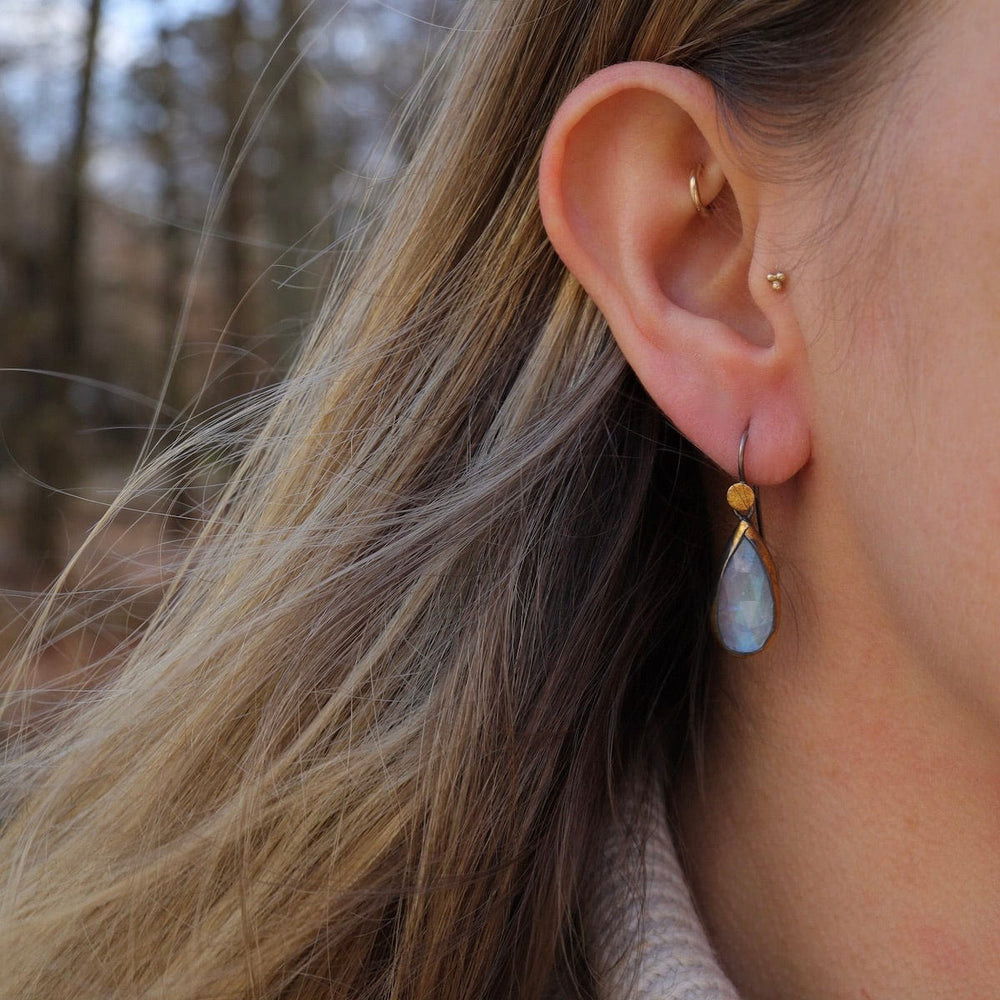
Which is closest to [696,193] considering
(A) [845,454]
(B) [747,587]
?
(A) [845,454]

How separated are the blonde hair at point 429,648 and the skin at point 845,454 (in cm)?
9

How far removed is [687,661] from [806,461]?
37 cm

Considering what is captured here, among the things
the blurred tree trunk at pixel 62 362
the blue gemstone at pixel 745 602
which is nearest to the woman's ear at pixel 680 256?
the blue gemstone at pixel 745 602

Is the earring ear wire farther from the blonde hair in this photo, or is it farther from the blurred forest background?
the blurred forest background

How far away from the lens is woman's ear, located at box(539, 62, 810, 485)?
39.7 inches

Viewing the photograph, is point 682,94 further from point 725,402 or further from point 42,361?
point 42,361

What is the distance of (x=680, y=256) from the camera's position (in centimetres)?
107

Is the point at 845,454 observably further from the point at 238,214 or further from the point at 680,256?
the point at 238,214

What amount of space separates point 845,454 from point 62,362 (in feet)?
26.4

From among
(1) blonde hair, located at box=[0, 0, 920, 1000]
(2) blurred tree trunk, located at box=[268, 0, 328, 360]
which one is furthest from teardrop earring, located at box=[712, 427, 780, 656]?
(2) blurred tree trunk, located at box=[268, 0, 328, 360]

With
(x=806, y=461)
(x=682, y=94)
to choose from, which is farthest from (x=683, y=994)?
(x=682, y=94)

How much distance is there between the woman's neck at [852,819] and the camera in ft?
3.41

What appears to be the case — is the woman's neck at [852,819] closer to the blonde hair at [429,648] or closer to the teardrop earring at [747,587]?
the teardrop earring at [747,587]

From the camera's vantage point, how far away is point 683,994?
1043 mm
